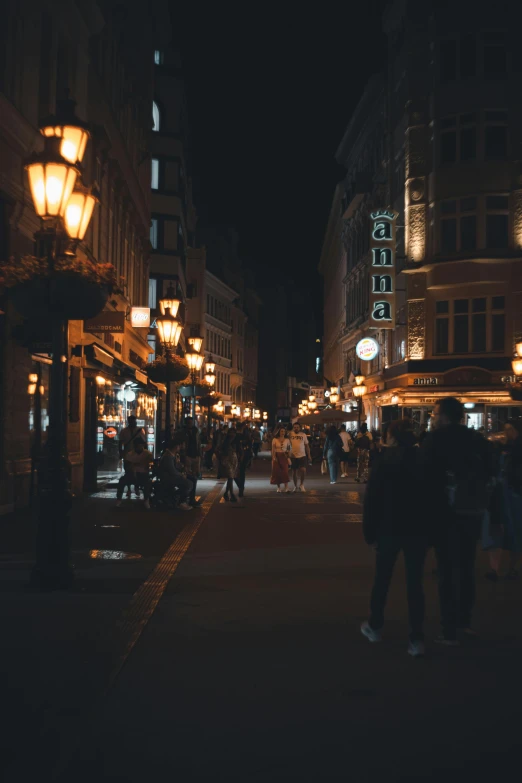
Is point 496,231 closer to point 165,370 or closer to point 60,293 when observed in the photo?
point 165,370

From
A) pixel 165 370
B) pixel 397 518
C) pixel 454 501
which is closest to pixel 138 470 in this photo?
pixel 165 370

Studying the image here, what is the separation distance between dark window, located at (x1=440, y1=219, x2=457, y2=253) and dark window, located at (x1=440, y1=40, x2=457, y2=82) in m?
6.08

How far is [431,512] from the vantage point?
7652 mm

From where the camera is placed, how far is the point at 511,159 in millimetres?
42188

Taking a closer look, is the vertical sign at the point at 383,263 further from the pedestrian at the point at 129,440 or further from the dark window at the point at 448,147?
the pedestrian at the point at 129,440

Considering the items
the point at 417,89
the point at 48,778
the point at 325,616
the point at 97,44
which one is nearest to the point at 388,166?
the point at 417,89

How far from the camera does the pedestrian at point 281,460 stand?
2747 centimetres

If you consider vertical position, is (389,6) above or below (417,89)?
above

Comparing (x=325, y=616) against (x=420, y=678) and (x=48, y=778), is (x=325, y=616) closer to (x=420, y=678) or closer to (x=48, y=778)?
(x=420, y=678)

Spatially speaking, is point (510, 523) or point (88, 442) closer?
point (510, 523)

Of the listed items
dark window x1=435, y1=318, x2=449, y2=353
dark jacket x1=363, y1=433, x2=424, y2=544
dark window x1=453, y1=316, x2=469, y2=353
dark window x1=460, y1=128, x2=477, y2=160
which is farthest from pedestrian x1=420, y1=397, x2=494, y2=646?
dark window x1=460, y1=128, x2=477, y2=160

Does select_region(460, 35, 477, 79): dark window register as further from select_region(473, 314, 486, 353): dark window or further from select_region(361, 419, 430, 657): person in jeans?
select_region(361, 419, 430, 657): person in jeans

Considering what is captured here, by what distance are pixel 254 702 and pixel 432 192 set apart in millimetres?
39343

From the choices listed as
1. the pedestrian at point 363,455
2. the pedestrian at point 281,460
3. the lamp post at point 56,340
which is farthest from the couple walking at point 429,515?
the pedestrian at point 363,455
